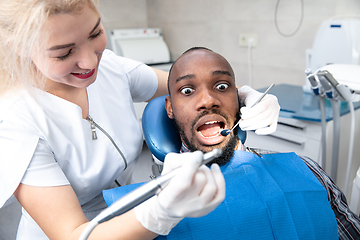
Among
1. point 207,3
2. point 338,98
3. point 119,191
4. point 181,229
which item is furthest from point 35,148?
point 207,3

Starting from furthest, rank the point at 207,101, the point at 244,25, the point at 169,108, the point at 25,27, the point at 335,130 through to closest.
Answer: the point at 244,25 < the point at 335,130 < the point at 169,108 < the point at 207,101 < the point at 25,27

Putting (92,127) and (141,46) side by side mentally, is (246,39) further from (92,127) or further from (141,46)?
(92,127)

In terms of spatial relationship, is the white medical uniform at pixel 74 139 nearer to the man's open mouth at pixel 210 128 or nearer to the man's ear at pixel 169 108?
the man's ear at pixel 169 108

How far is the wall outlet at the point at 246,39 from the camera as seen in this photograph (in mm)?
2420

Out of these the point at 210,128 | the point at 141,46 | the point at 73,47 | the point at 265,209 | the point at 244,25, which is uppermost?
the point at 73,47

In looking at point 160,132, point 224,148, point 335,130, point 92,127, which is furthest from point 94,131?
point 335,130

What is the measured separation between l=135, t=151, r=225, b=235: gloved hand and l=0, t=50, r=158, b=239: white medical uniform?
1.10 ft

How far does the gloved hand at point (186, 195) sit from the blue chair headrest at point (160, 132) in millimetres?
422

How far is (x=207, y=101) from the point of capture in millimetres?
990

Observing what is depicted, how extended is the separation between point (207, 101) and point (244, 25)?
174 cm

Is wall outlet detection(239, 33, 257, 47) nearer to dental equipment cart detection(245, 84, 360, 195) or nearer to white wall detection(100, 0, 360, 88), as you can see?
white wall detection(100, 0, 360, 88)

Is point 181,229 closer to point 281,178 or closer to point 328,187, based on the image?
point 281,178

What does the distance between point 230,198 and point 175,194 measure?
0.33 metres

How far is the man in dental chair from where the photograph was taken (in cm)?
77
